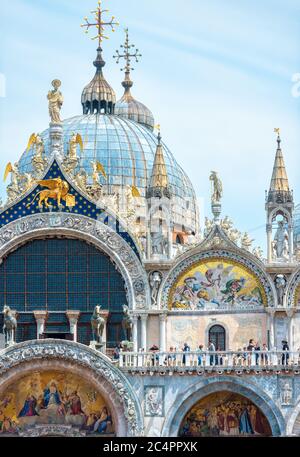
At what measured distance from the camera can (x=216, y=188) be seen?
201 ft

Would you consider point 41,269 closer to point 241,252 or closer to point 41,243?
point 41,243

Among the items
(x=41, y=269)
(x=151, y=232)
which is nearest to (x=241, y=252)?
(x=151, y=232)

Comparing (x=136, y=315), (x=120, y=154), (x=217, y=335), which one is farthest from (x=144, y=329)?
(x=120, y=154)

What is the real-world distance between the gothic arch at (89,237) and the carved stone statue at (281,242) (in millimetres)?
4707

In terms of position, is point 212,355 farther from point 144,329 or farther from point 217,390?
point 144,329

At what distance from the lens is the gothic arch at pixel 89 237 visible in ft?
200

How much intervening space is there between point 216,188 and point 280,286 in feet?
13.6

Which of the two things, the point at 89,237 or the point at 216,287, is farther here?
the point at 89,237

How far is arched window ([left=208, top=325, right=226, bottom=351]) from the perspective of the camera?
60875 mm

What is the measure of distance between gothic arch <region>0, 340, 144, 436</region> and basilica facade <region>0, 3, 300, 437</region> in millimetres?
47

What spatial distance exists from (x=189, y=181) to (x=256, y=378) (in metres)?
18.4

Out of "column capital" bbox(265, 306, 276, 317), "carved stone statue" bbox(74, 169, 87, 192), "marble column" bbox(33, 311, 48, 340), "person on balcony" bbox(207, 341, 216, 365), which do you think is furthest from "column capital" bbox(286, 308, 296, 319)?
"marble column" bbox(33, 311, 48, 340)

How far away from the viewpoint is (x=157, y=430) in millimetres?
57656

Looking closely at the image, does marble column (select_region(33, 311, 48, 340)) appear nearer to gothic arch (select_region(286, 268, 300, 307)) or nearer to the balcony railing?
the balcony railing
